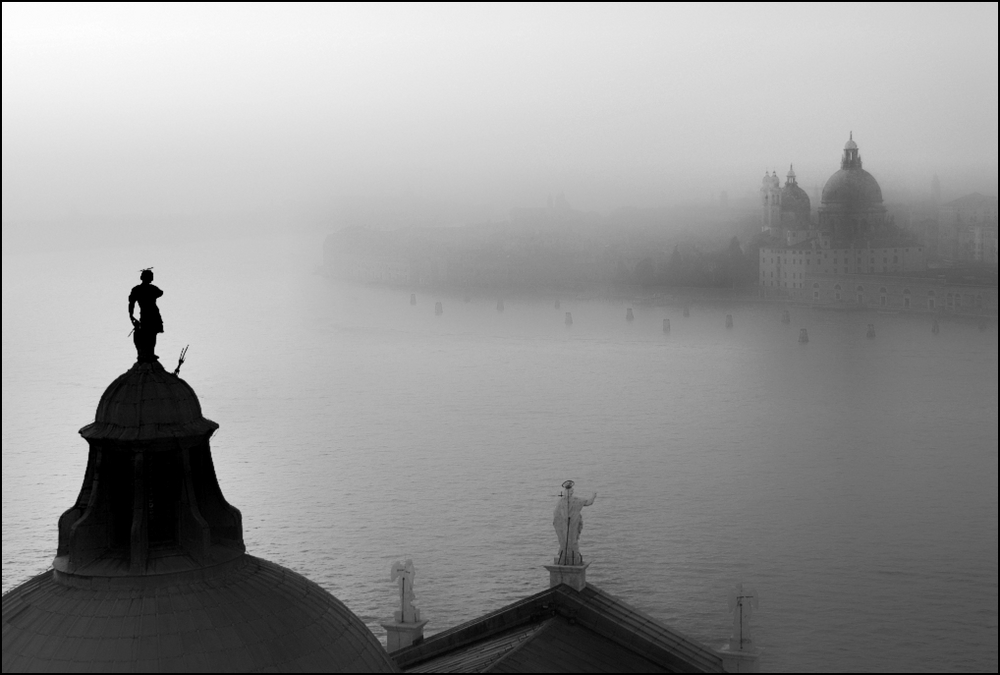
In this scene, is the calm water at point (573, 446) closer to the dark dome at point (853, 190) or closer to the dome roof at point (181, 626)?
the dark dome at point (853, 190)

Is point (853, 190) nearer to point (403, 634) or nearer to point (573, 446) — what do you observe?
point (403, 634)

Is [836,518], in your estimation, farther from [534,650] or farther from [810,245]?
[534,650]

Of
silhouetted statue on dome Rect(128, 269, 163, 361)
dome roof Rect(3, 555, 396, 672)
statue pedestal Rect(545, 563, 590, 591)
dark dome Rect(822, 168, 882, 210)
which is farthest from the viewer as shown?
dark dome Rect(822, 168, 882, 210)

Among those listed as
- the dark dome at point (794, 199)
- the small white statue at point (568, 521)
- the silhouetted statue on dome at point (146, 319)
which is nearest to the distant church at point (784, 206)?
the dark dome at point (794, 199)

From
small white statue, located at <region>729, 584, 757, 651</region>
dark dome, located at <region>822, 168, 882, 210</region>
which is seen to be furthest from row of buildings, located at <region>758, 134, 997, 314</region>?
small white statue, located at <region>729, 584, 757, 651</region>

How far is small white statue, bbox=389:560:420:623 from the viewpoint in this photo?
20.6 ft

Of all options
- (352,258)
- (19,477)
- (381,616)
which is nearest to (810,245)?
(381,616)

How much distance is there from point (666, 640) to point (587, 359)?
15883 millimetres

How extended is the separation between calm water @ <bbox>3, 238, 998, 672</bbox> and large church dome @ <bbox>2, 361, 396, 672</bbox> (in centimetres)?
698

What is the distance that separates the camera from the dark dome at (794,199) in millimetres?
12547

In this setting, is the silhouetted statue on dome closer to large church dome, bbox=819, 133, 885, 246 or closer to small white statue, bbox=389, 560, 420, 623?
small white statue, bbox=389, 560, 420, 623

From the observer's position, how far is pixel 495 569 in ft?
46.3

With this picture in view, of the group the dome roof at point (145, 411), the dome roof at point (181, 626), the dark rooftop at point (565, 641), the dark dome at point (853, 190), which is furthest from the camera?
the dark dome at point (853, 190)

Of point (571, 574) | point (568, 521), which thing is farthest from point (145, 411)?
point (568, 521)
